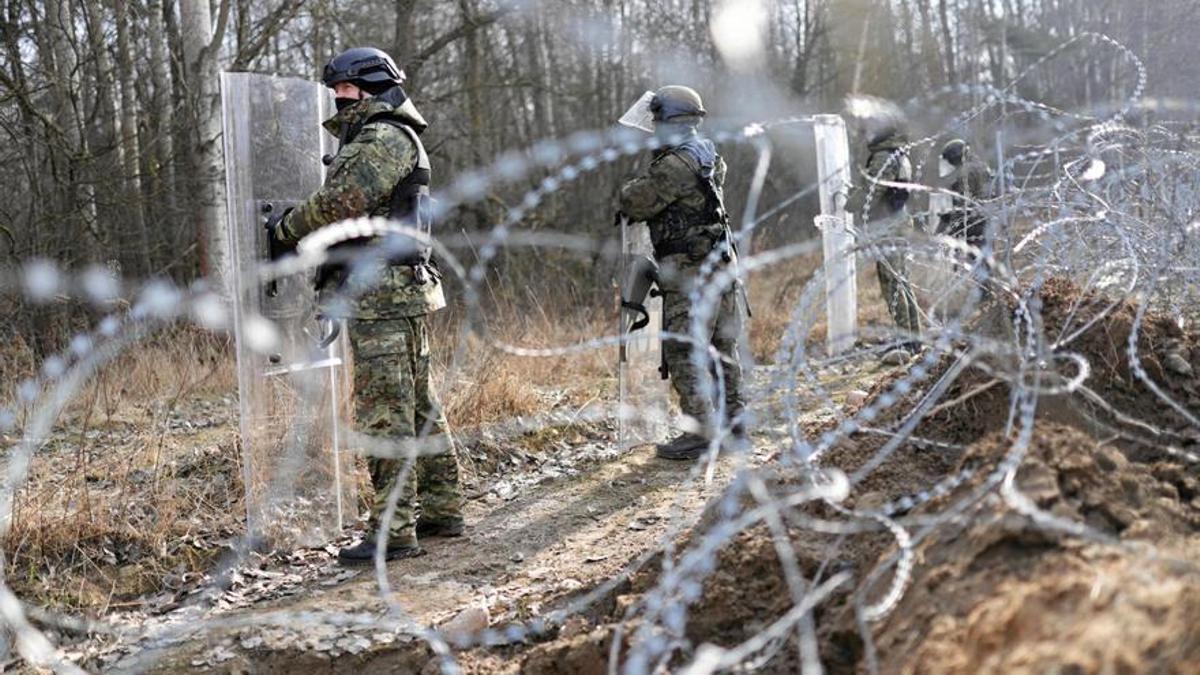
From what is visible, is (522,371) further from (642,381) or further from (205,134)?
(205,134)

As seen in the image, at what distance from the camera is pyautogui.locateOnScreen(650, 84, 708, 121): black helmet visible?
5.18m

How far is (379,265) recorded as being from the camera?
4.04m

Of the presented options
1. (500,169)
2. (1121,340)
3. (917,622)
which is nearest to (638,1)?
(500,169)

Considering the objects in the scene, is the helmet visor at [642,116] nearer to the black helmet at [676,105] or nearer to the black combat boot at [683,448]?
the black helmet at [676,105]

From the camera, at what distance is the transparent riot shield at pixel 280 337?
4.20m

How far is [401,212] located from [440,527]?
1300 mm

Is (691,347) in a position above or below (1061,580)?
below

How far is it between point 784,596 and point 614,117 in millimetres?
14138

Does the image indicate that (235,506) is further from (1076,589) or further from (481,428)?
(1076,589)

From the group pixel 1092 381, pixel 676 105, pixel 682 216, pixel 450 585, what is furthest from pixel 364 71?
pixel 1092 381

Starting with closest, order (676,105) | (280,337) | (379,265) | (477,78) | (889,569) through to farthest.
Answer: (889,569) → (379,265) → (280,337) → (676,105) → (477,78)

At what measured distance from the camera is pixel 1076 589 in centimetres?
182

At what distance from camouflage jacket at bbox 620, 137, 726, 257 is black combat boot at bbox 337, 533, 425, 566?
2.03 meters

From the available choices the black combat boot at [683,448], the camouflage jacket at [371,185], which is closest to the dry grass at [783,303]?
the black combat boot at [683,448]
